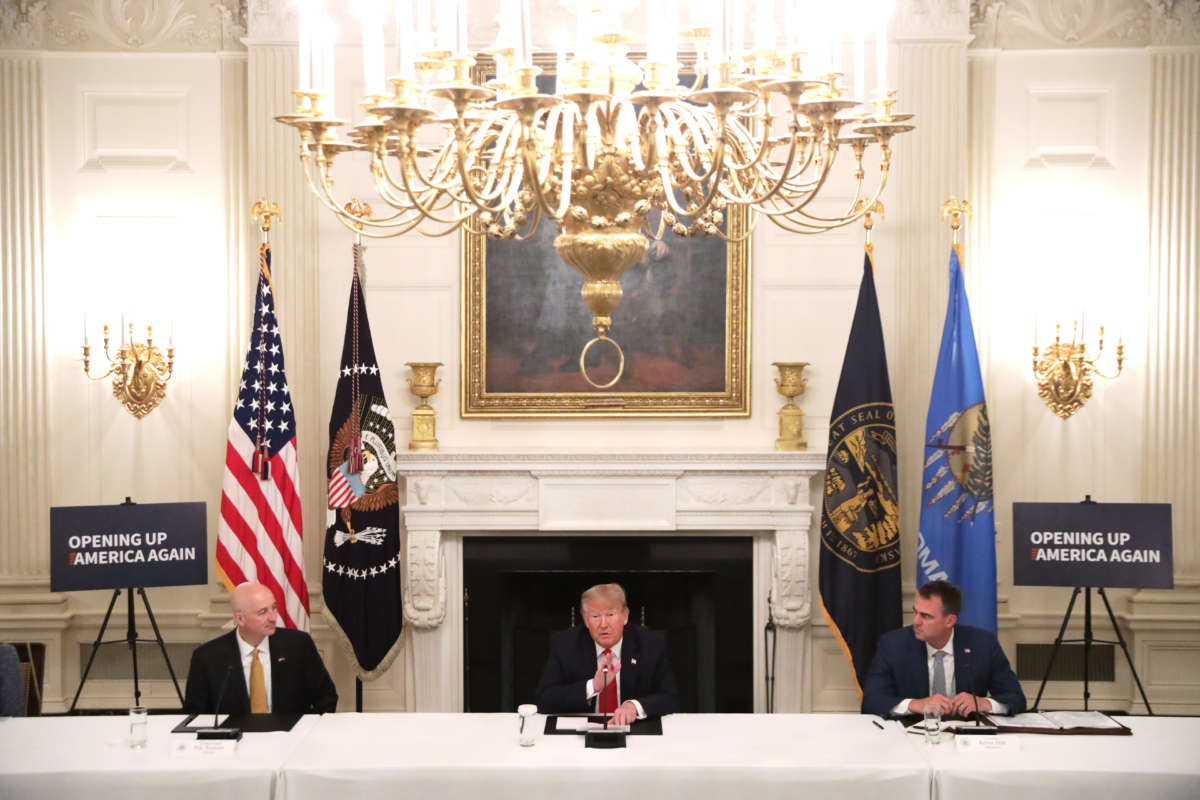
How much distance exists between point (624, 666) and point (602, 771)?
113 cm

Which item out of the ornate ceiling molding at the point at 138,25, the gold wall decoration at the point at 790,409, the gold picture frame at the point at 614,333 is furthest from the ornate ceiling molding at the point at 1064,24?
the ornate ceiling molding at the point at 138,25

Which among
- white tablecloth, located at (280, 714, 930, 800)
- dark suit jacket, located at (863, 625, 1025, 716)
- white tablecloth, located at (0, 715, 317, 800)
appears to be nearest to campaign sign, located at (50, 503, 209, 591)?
white tablecloth, located at (0, 715, 317, 800)

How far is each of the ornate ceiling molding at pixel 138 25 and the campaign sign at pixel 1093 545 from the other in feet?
16.3

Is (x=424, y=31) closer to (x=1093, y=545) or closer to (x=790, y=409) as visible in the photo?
(x=790, y=409)

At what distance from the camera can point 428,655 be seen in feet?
21.3

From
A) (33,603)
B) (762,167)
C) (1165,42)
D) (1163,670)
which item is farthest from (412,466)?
(1165,42)

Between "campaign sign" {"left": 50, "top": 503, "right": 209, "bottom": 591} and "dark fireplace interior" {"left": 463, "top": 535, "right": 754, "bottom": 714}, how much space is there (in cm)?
144

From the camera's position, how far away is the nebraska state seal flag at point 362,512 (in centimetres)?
615

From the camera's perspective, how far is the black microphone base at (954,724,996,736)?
4.09 metres

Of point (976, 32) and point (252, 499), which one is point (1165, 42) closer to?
point (976, 32)

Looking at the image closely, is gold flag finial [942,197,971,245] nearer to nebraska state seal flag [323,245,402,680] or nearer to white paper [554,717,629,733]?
nebraska state seal flag [323,245,402,680]

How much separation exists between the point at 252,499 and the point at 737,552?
260 centimetres

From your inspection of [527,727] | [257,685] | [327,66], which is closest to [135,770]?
[257,685]

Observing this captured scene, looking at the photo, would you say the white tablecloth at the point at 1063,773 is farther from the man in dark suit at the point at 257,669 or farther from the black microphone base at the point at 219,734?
the man in dark suit at the point at 257,669
